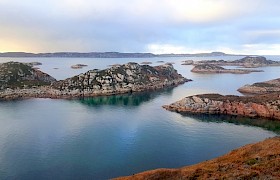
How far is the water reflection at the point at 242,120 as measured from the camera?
119 m

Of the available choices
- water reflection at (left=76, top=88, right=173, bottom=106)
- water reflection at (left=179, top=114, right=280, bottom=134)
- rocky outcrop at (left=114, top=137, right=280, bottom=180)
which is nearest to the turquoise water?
water reflection at (left=179, top=114, right=280, bottom=134)

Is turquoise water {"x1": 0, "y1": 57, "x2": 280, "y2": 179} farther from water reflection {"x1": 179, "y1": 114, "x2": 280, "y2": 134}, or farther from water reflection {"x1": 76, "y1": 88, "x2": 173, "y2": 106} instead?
water reflection {"x1": 76, "y1": 88, "x2": 173, "y2": 106}

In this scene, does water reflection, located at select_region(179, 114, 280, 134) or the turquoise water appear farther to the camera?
water reflection, located at select_region(179, 114, 280, 134)

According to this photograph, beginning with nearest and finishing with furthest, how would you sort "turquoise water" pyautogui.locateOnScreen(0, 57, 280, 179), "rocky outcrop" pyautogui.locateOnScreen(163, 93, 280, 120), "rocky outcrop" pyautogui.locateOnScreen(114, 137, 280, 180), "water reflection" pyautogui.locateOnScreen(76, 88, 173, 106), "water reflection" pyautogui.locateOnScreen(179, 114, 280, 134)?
"rocky outcrop" pyautogui.locateOnScreen(114, 137, 280, 180)
"turquoise water" pyautogui.locateOnScreen(0, 57, 280, 179)
"water reflection" pyautogui.locateOnScreen(179, 114, 280, 134)
"rocky outcrop" pyautogui.locateOnScreen(163, 93, 280, 120)
"water reflection" pyautogui.locateOnScreen(76, 88, 173, 106)

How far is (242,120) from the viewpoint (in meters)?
128

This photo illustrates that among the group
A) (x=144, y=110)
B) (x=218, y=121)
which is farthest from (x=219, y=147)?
(x=144, y=110)

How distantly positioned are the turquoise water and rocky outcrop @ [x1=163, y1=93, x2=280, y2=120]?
25.3 ft

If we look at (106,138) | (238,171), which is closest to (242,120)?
(106,138)

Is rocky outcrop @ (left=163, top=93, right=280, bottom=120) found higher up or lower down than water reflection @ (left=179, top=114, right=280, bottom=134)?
higher up

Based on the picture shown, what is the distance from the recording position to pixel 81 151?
293ft

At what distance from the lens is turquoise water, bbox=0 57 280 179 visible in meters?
78.1

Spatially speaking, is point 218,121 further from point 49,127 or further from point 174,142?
point 49,127

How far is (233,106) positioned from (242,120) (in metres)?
13.8

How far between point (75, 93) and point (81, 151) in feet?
351
